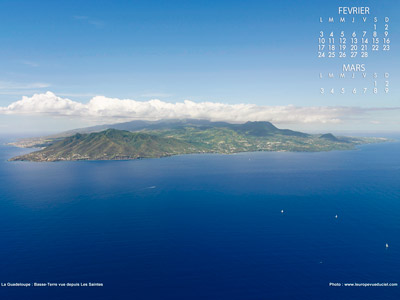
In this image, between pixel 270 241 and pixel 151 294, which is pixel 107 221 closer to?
pixel 151 294

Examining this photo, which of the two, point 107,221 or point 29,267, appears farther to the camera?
point 107,221

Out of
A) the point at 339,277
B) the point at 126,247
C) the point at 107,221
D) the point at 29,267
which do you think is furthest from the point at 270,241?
the point at 29,267

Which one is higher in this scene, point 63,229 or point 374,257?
point 63,229

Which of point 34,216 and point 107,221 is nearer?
point 107,221

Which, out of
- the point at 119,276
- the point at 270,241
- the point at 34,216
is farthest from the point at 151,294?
the point at 34,216

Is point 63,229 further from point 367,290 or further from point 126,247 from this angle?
point 367,290

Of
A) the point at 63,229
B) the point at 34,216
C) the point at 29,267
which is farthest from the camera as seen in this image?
the point at 34,216

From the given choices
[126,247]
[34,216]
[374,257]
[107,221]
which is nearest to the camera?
[374,257]

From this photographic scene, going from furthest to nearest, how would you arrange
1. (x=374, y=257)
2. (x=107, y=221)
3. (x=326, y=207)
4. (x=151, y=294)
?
1. (x=326, y=207)
2. (x=107, y=221)
3. (x=374, y=257)
4. (x=151, y=294)

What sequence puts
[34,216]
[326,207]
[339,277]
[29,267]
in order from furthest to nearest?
[326,207]
[34,216]
[29,267]
[339,277]
